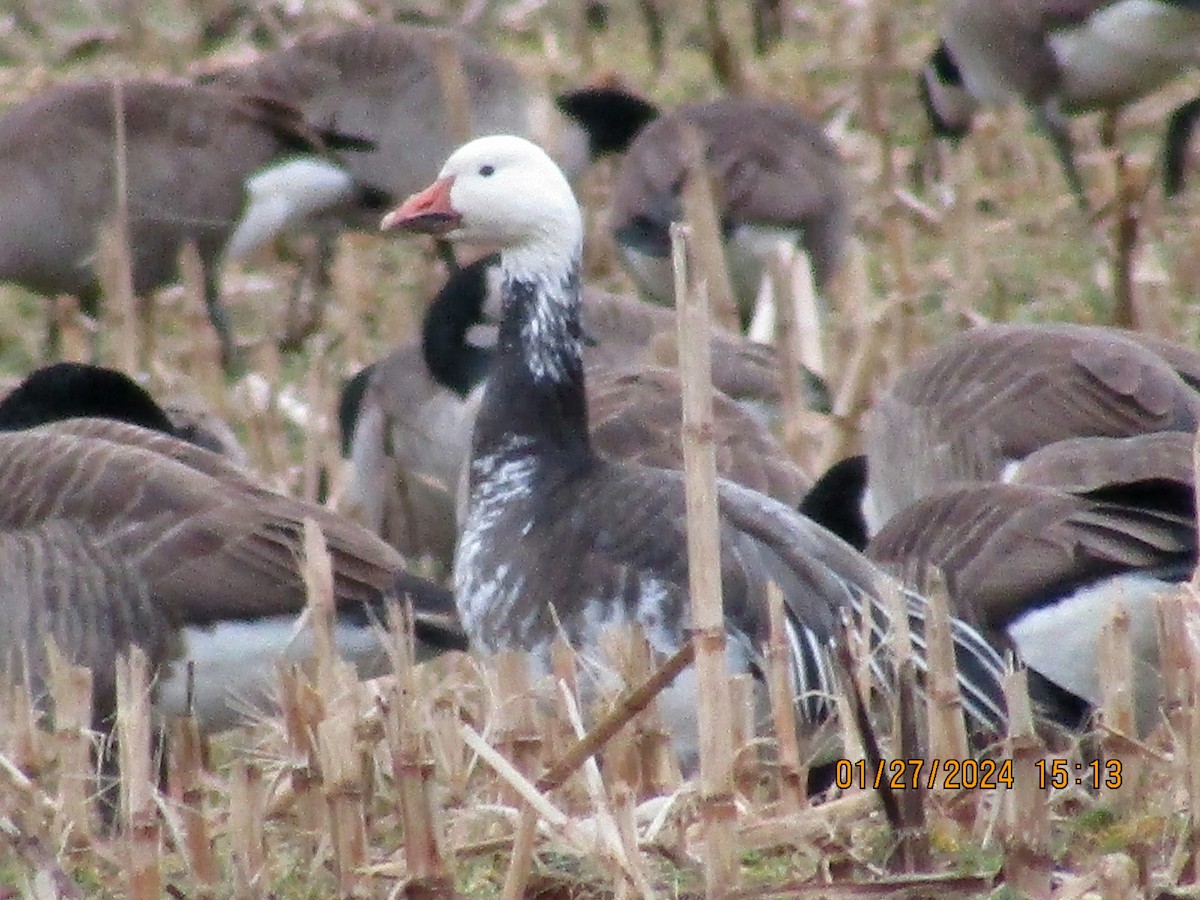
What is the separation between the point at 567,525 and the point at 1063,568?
957 millimetres

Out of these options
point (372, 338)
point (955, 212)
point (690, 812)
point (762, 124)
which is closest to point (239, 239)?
point (372, 338)

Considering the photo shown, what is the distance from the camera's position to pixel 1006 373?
18.6 feet

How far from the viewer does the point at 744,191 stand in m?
8.13

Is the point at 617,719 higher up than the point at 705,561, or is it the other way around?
the point at 705,561

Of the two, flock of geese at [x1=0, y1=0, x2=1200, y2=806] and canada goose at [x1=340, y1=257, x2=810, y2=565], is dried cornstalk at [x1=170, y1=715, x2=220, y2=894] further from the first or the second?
canada goose at [x1=340, y1=257, x2=810, y2=565]

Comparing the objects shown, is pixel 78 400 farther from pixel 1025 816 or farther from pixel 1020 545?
pixel 1025 816

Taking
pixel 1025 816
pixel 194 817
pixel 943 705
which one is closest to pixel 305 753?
pixel 194 817

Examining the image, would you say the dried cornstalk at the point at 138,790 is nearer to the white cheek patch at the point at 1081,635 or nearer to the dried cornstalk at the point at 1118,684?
the dried cornstalk at the point at 1118,684

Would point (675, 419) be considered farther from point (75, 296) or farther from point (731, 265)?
point (75, 296)

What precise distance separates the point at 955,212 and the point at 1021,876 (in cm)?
515

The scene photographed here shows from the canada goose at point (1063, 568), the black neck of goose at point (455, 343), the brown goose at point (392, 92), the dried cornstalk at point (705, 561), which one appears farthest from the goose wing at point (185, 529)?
the brown goose at point (392, 92)

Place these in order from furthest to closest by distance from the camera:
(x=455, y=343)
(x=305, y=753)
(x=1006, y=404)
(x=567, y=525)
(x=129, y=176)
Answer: (x=129, y=176)
(x=455, y=343)
(x=1006, y=404)
(x=567, y=525)
(x=305, y=753)

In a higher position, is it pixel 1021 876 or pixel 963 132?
pixel 963 132

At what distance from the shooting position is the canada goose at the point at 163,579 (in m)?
4.83
